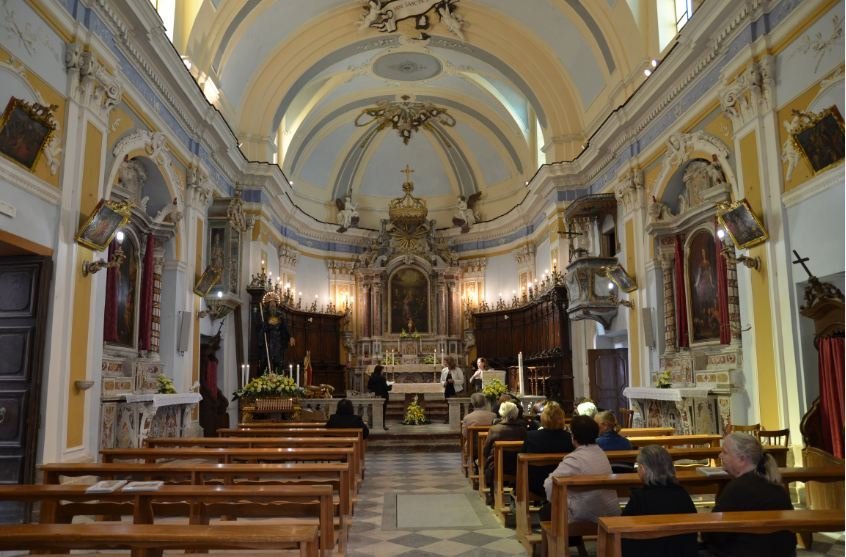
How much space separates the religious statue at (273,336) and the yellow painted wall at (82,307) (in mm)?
7565

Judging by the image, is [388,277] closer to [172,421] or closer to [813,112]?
[172,421]

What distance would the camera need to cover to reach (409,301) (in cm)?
2273

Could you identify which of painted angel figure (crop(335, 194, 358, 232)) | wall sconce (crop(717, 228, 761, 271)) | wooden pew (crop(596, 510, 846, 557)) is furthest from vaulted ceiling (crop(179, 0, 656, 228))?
wooden pew (crop(596, 510, 846, 557))

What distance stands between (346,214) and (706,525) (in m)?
20.1

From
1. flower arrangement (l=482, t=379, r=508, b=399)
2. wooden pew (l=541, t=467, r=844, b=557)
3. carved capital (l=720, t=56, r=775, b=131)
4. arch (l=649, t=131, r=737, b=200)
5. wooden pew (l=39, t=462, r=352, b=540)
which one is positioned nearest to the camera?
wooden pew (l=541, t=467, r=844, b=557)

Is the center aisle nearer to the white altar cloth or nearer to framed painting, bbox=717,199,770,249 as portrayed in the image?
the white altar cloth

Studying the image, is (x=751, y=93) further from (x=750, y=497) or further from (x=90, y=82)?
(x=90, y=82)

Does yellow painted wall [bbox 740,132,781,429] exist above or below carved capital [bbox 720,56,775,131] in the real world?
below

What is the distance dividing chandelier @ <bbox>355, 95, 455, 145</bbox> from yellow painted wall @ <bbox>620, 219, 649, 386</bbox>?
399 inches

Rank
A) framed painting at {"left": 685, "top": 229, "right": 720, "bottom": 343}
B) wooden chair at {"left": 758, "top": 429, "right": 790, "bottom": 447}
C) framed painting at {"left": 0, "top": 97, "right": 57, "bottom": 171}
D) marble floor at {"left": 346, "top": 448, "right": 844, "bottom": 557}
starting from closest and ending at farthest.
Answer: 1. marble floor at {"left": 346, "top": 448, "right": 844, "bottom": 557}
2. framed painting at {"left": 0, "top": 97, "right": 57, "bottom": 171}
3. wooden chair at {"left": 758, "top": 429, "right": 790, "bottom": 447}
4. framed painting at {"left": 685, "top": 229, "right": 720, "bottom": 343}

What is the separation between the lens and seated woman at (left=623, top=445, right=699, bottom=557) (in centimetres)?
339

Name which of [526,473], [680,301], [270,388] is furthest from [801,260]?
[270,388]

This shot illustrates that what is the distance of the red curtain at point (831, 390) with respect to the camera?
22.2ft

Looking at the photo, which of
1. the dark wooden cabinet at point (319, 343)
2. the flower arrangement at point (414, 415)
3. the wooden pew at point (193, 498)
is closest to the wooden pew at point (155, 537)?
the wooden pew at point (193, 498)
